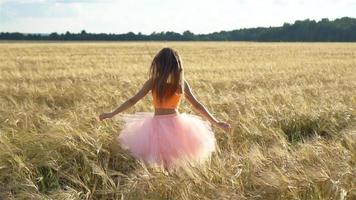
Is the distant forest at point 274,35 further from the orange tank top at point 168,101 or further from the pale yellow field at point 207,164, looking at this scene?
the orange tank top at point 168,101

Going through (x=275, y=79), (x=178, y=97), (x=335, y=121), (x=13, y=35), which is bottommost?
(x=13, y=35)

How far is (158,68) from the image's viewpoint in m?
4.14

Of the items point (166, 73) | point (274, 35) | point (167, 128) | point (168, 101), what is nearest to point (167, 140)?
point (167, 128)

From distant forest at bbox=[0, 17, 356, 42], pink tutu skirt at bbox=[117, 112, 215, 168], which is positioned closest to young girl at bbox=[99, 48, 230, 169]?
pink tutu skirt at bbox=[117, 112, 215, 168]

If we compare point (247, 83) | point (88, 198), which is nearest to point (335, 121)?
point (88, 198)

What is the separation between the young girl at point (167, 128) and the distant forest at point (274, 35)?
8635 centimetres

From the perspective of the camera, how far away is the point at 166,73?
4.12 m

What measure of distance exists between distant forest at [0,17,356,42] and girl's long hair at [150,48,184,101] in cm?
8641

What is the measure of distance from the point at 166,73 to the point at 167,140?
1.72ft

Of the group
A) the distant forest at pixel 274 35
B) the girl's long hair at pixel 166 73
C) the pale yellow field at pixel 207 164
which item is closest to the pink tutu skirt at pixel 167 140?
the pale yellow field at pixel 207 164

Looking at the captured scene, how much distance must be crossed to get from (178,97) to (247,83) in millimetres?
7897

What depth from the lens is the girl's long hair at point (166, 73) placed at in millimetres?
4121

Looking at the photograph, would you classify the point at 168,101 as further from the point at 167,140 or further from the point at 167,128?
the point at 167,140

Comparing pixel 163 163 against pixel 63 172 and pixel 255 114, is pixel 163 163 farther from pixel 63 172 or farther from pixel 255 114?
pixel 255 114
